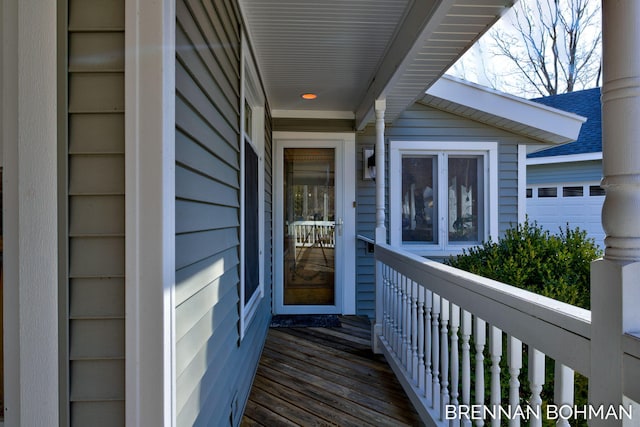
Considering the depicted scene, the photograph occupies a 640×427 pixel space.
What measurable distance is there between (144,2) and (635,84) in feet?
3.77

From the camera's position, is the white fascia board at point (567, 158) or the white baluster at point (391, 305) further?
the white fascia board at point (567, 158)

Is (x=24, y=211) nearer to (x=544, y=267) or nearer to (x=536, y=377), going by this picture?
(x=536, y=377)

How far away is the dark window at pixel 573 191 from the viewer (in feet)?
20.5

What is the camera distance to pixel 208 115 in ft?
4.30

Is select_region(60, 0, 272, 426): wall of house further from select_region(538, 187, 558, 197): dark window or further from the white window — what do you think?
select_region(538, 187, 558, 197): dark window

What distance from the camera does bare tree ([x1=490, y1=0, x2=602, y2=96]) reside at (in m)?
9.35

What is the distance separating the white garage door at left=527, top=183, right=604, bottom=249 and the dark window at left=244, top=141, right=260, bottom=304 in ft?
18.5

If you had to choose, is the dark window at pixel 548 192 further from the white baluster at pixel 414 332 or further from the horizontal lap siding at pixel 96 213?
the horizontal lap siding at pixel 96 213

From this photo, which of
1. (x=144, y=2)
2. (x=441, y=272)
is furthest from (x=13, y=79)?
(x=441, y=272)

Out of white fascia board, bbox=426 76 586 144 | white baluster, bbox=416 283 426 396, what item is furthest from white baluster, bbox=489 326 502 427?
white fascia board, bbox=426 76 586 144

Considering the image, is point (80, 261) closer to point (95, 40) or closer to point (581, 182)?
point (95, 40)

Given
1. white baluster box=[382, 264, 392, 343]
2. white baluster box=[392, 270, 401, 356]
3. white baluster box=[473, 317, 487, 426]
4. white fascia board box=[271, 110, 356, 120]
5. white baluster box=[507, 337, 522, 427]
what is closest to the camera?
white baluster box=[507, 337, 522, 427]

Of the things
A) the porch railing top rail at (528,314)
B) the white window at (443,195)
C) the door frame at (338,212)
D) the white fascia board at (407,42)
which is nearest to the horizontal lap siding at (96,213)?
the porch railing top rail at (528,314)

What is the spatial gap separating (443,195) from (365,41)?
231 cm
